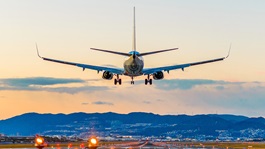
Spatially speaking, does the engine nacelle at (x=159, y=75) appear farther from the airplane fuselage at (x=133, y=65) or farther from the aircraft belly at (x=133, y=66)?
the aircraft belly at (x=133, y=66)

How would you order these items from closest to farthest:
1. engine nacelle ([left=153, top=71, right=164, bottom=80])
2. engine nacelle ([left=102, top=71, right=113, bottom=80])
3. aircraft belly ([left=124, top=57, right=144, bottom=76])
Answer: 1. aircraft belly ([left=124, top=57, right=144, bottom=76])
2. engine nacelle ([left=153, top=71, right=164, bottom=80])
3. engine nacelle ([left=102, top=71, right=113, bottom=80])

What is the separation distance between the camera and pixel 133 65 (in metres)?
116

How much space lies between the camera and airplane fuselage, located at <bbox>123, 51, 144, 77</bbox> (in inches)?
4555

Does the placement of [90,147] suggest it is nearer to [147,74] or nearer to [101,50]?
[101,50]

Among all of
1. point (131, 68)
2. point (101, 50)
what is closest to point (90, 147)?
point (101, 50)

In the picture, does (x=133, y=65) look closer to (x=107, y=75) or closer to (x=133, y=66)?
(x=133, y=66)

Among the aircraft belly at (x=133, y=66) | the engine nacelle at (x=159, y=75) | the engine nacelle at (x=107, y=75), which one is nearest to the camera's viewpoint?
the aircraft belly at (x=133, y=66)

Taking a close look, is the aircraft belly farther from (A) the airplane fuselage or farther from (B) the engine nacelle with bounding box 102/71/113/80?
(B) the engine nacelle with bounding box 102/71/113/80

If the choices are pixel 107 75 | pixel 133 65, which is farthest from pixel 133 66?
pixel 107 75

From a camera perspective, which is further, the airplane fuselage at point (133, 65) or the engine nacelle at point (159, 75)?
the engine nacelle at point (159, 75)

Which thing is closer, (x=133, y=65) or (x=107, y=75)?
(x=133, y=65)

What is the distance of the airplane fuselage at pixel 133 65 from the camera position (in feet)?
380

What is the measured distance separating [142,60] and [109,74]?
28.3 ft

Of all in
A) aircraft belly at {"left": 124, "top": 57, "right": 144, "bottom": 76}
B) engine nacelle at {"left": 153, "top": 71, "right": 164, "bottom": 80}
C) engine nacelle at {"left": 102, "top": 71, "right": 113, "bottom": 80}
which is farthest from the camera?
engine nacelle at {"left": 102, "top": 71, "right": 113, "bottom": 80}
